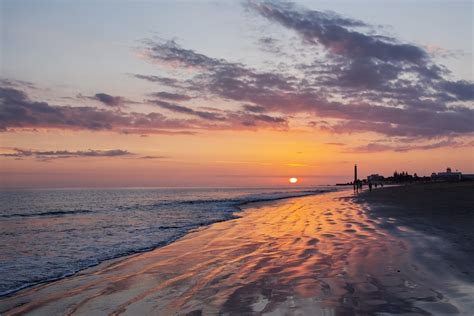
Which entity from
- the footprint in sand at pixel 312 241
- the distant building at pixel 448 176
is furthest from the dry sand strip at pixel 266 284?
the distant building at pixel 448 176

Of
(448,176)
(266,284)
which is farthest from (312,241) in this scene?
(448,176)

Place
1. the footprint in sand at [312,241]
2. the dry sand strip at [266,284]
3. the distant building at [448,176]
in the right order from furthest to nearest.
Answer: the distant building at [448,176] < the footprint in sand at [312,241] < the dry sand strip at [266,284]

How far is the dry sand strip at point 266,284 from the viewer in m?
7.04

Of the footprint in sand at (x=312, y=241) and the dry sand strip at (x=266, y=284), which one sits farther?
the footprint in sand at (x=312, y=241)

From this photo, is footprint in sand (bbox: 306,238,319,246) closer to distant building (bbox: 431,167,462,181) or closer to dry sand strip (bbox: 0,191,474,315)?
dry sand strip (bbox: 0,191,474,315)

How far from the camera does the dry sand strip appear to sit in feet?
23.1

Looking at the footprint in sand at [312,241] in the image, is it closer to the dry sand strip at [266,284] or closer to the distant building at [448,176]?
the dry sand strip at [266,284]

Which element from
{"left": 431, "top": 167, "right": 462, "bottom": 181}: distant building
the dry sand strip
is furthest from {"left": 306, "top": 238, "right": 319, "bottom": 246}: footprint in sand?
{"left": 431, "top": 167, "right": 462, "bottom": 181}: distant building

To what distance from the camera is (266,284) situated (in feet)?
28.7

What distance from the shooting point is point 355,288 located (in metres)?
8.03

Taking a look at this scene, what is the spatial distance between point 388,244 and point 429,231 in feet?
11.8

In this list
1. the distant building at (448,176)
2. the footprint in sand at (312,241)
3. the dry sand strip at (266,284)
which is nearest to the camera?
the dry sand strip at (266,284)

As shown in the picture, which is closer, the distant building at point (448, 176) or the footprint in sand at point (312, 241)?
the footprint in sand at point (312, 241)

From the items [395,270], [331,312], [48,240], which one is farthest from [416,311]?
[48,240]
